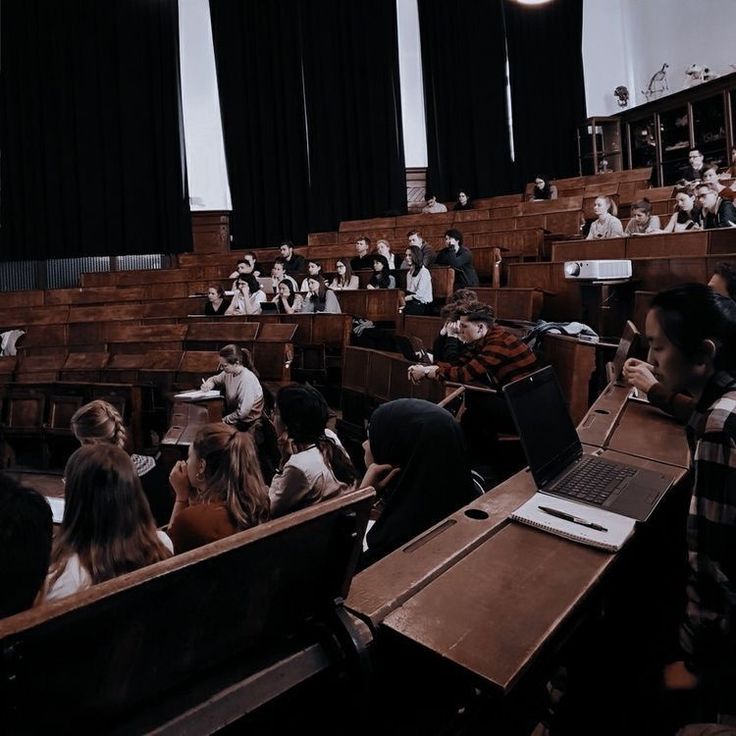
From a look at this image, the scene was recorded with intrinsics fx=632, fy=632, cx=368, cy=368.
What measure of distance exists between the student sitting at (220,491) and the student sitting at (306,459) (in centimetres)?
13

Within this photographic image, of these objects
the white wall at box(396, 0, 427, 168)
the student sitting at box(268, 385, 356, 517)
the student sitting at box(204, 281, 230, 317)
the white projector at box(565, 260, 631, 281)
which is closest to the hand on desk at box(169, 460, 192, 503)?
the student sitting at box(268, 385, 356, 517)

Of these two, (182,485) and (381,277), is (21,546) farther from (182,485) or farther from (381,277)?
(381,277)

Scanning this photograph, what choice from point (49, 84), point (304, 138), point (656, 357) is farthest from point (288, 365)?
point (49, 84)

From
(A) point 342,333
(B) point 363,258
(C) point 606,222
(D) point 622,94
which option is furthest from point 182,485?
(D) point 622,94

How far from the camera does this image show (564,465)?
4.48ft

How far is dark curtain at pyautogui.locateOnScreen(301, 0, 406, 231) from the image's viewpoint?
9.11 meters

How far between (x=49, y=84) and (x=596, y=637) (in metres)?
9.54

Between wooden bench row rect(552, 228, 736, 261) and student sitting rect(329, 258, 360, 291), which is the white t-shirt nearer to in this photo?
wooden bench row rect(552, 228, 736, 261)

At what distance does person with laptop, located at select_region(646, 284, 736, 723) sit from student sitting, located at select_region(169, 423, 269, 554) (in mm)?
902

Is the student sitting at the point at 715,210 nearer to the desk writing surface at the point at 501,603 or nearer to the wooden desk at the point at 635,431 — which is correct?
the wooden desk at the point at 635,431

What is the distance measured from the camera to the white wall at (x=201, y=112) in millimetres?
8844

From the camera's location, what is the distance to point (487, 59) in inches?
369

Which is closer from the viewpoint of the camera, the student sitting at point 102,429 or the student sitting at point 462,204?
the student sitting at point 102,429

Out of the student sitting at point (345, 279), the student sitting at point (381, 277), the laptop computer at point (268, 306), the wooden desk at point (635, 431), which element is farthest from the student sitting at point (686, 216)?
the laptop computer at point (268, 306)
